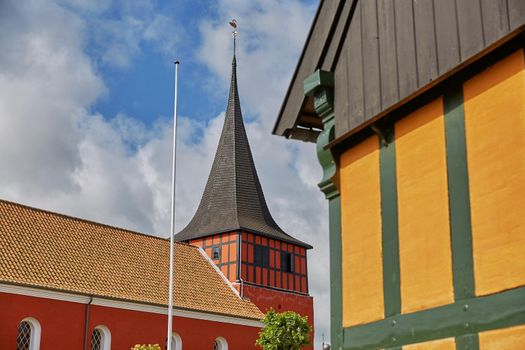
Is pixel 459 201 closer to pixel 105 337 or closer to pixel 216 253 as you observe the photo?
pixel 105 337

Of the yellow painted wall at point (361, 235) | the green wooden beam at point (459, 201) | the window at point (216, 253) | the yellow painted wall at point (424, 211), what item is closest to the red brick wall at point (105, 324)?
the window at point (216, 253)

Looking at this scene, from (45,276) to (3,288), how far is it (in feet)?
6.91

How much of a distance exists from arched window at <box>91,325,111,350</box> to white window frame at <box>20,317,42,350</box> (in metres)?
2.54

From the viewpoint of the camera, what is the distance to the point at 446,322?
20.4ft

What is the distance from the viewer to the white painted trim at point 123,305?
24987 mm

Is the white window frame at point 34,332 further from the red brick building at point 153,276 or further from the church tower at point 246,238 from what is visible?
the church tower at point 246,238

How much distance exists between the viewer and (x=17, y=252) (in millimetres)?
26578

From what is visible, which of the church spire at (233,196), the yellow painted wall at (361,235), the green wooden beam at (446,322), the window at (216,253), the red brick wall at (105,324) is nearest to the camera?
the green wooden beam at (446,322)

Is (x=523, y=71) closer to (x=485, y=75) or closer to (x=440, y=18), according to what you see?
(x=485, y=75)

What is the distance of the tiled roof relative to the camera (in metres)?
26.6

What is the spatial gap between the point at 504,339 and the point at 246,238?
105 ft

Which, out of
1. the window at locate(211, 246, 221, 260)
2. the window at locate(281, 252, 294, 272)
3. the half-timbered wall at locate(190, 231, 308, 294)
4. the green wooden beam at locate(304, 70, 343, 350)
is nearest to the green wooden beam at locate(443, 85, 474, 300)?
the green wooden beam at locate(304, 70, 343, 350)

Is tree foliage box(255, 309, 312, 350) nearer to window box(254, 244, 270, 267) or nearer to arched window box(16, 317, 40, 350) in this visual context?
window box(254, 244, 270, 267)

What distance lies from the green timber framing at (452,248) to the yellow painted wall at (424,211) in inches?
2.9
